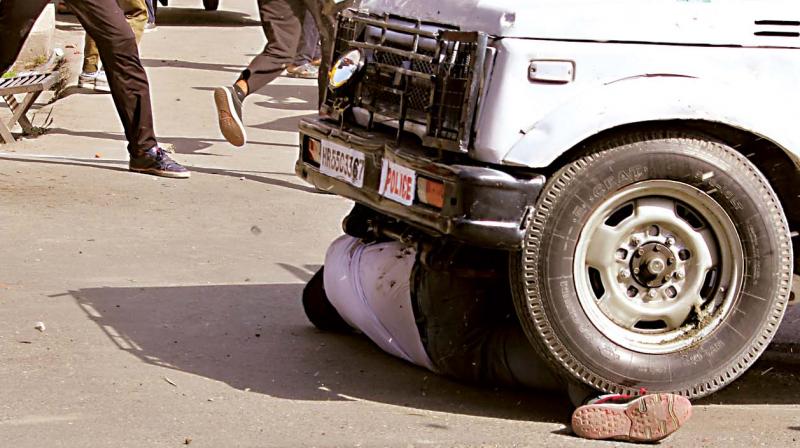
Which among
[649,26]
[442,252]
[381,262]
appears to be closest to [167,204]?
[381,262]

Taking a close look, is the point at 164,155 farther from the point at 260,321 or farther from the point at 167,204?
the point at 260,321

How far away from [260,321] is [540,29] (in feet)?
6.82

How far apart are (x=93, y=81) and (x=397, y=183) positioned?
7.93 meters

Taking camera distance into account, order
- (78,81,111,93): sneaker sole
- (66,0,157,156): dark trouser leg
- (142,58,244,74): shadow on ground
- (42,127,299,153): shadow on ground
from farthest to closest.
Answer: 1. (142,58,244,74): shadow on ground
2. (78,81,111,93): sneaker sole
3. (42,127,299,153): shadow on ground
4. (66,0,157,156): dark trouser leg

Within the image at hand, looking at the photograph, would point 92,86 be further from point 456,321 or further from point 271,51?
point 456,321

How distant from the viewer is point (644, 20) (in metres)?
4.55

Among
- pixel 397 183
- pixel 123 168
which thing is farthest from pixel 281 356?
pixel 123 168

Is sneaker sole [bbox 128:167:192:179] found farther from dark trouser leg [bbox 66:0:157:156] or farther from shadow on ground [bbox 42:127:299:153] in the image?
shadow on ground [bbox 42:127:299:153]

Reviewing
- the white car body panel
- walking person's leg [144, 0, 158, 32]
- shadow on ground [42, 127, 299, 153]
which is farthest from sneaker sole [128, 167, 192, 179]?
walking person's leg [144, 0, 158, 32]

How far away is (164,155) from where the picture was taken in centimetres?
895

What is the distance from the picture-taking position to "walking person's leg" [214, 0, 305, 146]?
9.27 meters

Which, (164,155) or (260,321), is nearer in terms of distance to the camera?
(260,321)

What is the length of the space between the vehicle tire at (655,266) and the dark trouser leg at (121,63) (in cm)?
477

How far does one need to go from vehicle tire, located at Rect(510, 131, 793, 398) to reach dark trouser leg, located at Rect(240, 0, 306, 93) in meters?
5.07
